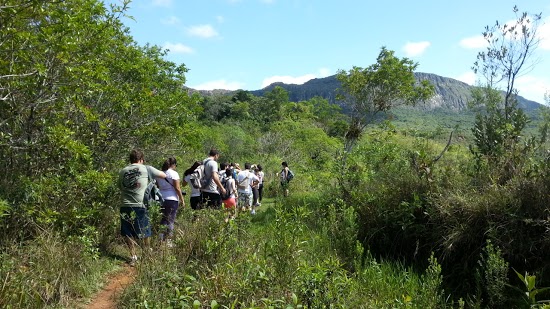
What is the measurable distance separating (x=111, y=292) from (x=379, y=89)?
47.7 ft

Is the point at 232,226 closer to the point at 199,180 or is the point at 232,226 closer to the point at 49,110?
the point at 49,110

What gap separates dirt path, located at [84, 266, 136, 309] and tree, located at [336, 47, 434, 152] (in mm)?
12434

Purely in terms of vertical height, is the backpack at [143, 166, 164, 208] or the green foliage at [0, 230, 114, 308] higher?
the backpack at [143, 166, 164, 208]

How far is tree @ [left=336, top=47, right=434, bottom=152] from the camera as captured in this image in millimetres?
16750

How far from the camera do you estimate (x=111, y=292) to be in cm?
483

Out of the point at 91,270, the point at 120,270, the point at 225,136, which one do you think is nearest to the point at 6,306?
the point at 91,270

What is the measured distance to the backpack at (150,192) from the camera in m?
6.08

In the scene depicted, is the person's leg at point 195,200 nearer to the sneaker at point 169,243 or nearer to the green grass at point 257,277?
the green grass at point 257,277

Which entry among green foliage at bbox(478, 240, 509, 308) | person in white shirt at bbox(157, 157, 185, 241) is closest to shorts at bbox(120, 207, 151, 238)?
person in white shirt at bbox(157, 157, 185, 241)

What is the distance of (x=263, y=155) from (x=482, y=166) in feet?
71.6

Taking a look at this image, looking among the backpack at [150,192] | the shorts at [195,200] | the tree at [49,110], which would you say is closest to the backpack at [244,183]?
the shorts at [195,200]

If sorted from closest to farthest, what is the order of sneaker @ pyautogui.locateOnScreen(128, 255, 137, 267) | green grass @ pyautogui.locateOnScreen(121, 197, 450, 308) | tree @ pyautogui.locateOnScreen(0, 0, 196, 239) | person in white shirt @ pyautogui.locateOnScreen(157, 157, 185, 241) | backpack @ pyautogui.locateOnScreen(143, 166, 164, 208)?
green grass @ pyautogui.locateOnScreen(121, 197, 450, 308)
tree @ pyautogui.locateOnScreen(0, 0, 196, 239)
sneaker @ pyautogui.locateOnScreen(128, 255, 137, 267)
backpack @ pyautogui.locateOnScreen(143, 166, 164, 208)
person in white shirt @ pyautogui.locateOnScreen(157, 157, 185, 241)

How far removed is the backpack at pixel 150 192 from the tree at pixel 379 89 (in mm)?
11369

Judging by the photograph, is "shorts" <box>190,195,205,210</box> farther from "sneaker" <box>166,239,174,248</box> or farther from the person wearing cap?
"sneaker" <box>166,239,174,248</box>
